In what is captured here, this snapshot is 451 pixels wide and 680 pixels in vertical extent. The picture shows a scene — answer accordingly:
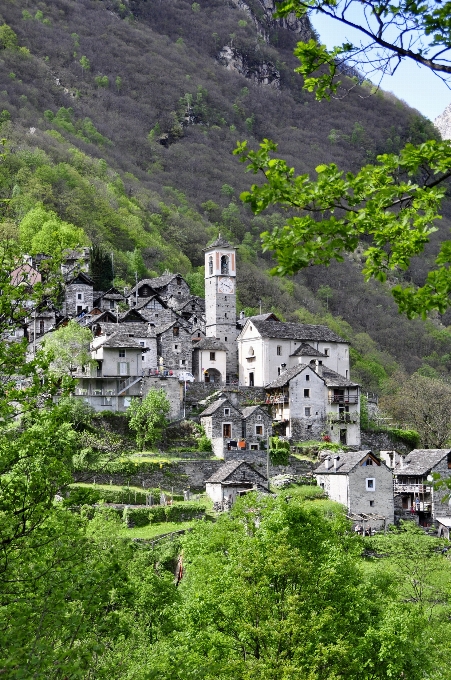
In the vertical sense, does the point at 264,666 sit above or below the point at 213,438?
below

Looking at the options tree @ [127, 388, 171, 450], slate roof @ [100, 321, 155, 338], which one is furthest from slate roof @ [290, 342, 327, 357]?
tree @ [127, 388, 171, 450]

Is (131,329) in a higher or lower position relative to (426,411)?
higher

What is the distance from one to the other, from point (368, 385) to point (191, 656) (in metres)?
108

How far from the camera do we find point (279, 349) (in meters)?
84.3

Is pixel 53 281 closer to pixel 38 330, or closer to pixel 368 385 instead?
pixel 38 330

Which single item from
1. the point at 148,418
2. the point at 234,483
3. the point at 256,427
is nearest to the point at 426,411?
the point at 256,427

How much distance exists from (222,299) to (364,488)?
32.5 metres

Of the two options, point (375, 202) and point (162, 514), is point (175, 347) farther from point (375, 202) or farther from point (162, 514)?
point (375, 202)

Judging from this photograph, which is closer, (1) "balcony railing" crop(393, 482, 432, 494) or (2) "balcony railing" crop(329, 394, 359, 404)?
(1) "balcony railing" crop(393, 482, 432, 494)

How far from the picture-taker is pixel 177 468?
63.2 meters

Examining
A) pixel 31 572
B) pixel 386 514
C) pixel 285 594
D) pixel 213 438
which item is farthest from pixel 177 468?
pixel 31 572

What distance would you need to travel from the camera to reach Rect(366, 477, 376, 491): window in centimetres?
6312

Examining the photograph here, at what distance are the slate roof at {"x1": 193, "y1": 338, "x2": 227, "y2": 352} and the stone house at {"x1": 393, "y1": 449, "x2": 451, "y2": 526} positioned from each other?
824 inches

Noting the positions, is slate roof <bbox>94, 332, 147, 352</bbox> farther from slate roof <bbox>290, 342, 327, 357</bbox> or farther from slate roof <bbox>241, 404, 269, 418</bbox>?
slate roof <bbox>290, 342, 327, 357</bbox>
